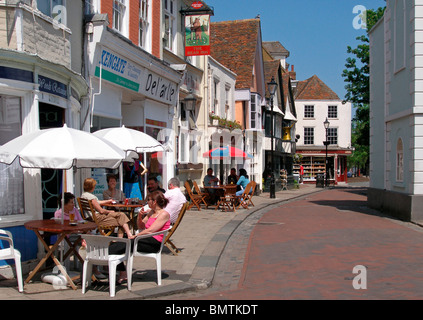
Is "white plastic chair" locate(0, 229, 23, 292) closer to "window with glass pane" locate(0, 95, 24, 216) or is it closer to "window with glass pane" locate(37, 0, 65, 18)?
"window with glass pane" locate(0, 95, 24, 216)

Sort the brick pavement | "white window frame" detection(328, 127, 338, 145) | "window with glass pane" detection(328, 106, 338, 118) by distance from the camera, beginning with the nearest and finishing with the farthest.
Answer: the brick pavement, "white window frame" detection(328, 127, 338, 145), "window with glass pane" detection(328, 106, 338, 118)

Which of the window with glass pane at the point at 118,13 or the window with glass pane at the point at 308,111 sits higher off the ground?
the window with glass pane at the point at 308,111

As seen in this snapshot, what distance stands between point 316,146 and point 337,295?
49791 millimetres

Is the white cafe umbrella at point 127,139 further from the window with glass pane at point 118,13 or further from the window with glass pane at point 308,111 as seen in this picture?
the window with glass pane at point 308,111

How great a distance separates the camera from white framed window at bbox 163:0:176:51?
57.6 feet

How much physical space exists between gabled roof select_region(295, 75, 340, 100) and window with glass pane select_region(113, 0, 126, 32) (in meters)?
44.8

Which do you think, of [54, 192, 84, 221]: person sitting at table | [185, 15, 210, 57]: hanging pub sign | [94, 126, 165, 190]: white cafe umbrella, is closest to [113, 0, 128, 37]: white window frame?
[94, 126, 165, 190]: white cafe umbrella

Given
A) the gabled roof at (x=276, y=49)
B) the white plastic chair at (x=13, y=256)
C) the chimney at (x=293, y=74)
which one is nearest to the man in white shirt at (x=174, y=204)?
the white plastic chair at (x=13, y=256)

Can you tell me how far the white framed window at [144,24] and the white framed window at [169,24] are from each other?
5.92 ft

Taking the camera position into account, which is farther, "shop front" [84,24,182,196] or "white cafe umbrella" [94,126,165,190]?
"shop front" [84,24,182,196]

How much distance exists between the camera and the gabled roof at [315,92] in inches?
2219

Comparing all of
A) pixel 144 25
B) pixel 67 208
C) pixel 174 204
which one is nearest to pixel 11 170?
pixel 67 208

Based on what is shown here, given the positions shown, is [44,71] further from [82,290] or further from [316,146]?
[316,146]
